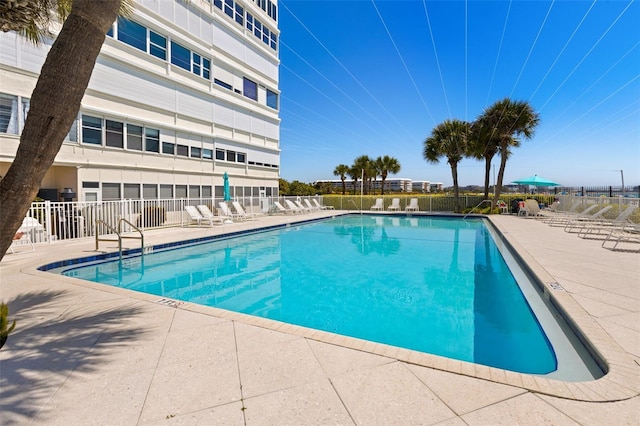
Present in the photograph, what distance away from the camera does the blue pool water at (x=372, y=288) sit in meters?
4.32

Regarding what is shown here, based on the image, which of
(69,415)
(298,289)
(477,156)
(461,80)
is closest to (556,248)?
(298,289)

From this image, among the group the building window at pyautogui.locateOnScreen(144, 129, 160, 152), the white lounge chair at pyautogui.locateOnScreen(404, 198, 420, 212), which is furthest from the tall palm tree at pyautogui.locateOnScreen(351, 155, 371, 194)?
the building window at pyautogui.locateOnScreen(144, 129, 160, 152)

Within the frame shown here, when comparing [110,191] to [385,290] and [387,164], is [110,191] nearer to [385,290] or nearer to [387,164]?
[385,290]

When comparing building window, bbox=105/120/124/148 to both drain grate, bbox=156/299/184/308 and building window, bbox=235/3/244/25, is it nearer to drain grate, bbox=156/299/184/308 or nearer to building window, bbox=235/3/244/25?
building window, bbox=235/3/244/25

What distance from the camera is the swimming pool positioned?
13.4 feet

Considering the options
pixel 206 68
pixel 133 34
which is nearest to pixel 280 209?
pixel 206 68

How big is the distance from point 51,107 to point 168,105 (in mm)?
17310

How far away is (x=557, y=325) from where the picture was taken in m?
4.07

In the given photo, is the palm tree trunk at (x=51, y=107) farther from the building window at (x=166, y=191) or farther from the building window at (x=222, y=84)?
the building window at (x=222, y=84)

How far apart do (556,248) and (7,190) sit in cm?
1036

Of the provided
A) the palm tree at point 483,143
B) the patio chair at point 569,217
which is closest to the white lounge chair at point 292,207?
the palm tree at point 483,143

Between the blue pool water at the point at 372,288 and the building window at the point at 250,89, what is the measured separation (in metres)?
16.3

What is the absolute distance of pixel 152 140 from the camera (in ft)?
56.6

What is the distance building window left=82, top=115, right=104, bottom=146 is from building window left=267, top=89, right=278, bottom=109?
1465 cm
